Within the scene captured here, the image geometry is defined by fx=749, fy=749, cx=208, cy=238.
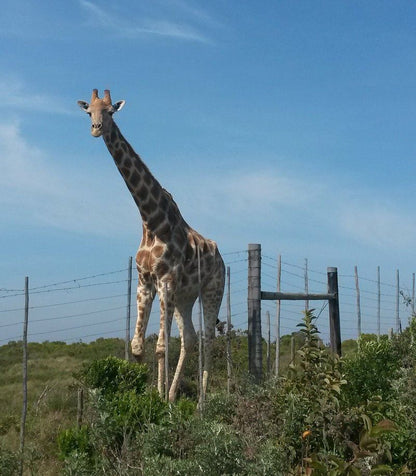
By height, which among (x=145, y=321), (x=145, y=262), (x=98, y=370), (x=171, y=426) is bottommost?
(x=171, y=426)

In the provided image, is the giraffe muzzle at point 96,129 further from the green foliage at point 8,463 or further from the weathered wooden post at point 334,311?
the weathered wooden post at point 334,311

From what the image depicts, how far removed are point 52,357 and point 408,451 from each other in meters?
20.2

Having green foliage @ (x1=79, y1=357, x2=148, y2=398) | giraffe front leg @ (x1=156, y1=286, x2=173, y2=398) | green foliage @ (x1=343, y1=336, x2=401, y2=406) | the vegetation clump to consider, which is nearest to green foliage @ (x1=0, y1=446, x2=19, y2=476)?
the vegetation clump

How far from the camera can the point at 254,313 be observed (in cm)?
1175

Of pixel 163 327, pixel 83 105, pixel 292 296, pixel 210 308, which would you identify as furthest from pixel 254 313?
pixel 83 105

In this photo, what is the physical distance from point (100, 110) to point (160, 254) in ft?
8.02

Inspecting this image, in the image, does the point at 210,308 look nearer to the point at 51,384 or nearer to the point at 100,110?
the point at 100,110

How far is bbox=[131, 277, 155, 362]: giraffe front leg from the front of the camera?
11703 millimetres

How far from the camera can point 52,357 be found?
26328 millimetres

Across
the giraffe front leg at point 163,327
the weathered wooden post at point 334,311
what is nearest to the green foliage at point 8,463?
the giraffe front leg at point 163,327

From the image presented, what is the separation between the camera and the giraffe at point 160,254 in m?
11.7

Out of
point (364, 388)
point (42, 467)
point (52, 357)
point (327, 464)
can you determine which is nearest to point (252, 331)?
point (364, 388)

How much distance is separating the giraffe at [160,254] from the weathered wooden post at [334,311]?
2.45 m

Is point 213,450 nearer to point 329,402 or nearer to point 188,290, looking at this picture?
point 329,402
